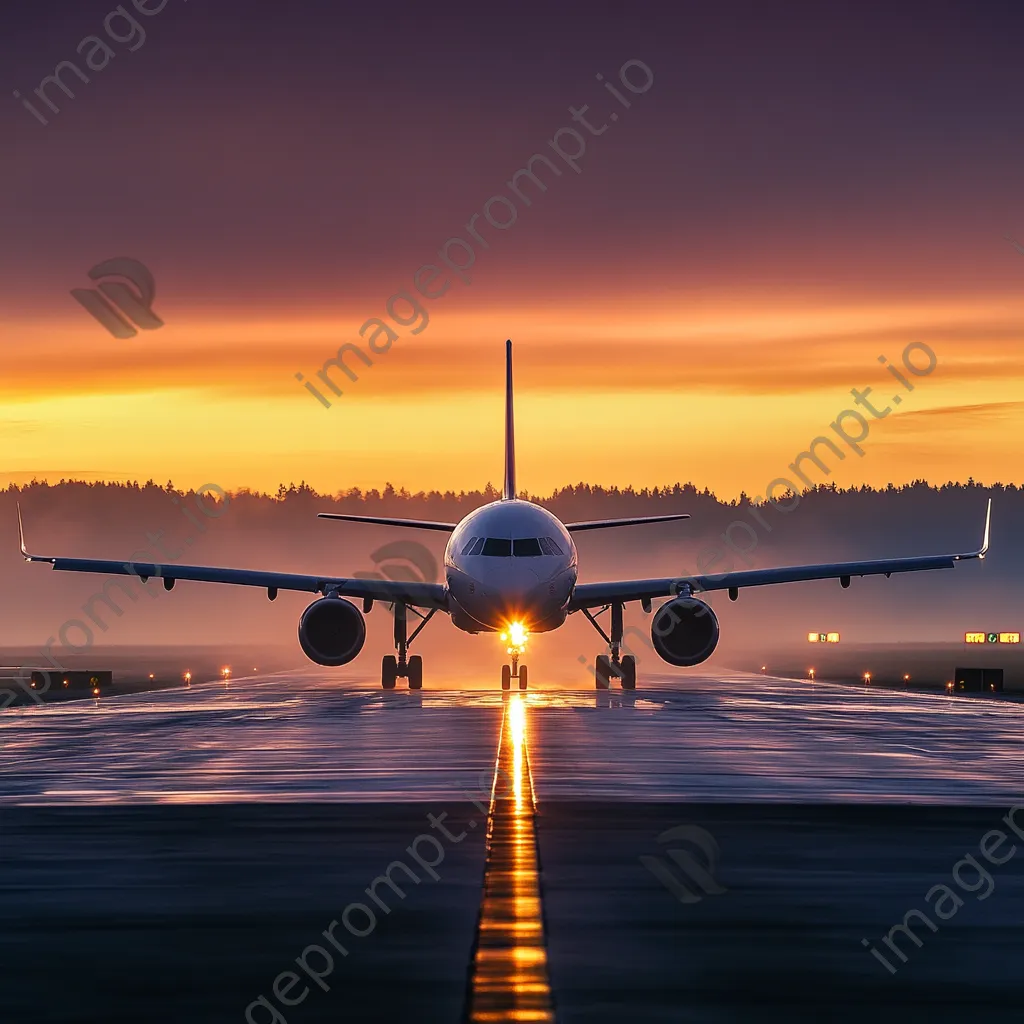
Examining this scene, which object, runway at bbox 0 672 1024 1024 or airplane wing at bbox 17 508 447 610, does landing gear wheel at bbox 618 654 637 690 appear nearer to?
airplane wing at bbox 17 508 447 610

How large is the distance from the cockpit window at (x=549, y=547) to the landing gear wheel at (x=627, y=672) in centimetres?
986

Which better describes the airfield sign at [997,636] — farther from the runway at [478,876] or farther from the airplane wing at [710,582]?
the runway at [478,876]

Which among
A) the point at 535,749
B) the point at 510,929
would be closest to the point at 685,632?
the point at 535,749

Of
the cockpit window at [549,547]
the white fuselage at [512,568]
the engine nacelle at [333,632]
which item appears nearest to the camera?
the white fuselage at [512,568]

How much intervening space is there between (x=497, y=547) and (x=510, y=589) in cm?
A: 134

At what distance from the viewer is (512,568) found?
157ft

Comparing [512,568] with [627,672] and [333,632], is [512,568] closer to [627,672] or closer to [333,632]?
[333,632]

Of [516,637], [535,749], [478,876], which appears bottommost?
[478,876]

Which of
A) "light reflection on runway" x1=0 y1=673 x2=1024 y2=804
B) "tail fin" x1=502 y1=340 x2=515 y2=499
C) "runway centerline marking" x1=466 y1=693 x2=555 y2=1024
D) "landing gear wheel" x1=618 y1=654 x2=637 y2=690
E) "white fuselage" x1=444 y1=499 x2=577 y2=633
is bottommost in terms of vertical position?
"runway centerline marking" x1=466 y1=693 x2=555 y2=1024

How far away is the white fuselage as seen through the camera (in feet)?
157

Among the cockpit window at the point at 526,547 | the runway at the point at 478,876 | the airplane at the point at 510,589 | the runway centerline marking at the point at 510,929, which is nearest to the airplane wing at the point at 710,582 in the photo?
the airplane at the point at 510,589

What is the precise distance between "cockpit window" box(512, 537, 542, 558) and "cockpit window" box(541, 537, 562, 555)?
19cm

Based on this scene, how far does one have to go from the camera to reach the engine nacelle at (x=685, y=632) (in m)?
51.5

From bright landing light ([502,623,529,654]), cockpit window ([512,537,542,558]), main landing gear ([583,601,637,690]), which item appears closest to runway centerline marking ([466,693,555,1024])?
cockpit window ([512,537,542,558])
